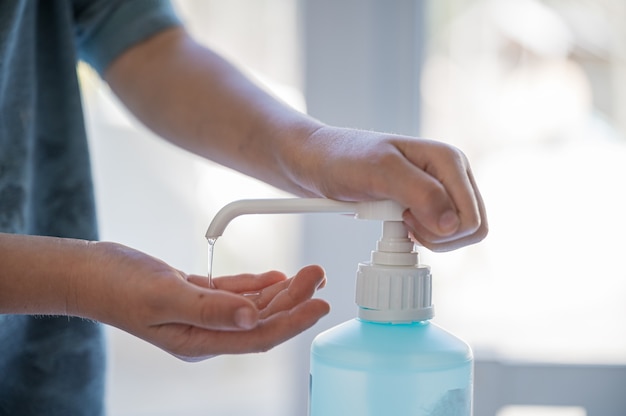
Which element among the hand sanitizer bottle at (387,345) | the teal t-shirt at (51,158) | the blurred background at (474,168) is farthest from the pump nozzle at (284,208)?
the blurred background at (474,168)

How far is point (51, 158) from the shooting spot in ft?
1.92

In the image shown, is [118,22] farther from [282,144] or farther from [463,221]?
[463,221]

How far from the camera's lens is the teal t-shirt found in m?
0.54

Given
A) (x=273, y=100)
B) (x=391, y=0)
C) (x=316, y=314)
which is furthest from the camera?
(x=391, y=0)

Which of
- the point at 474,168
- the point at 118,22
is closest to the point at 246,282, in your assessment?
the point at 118,22

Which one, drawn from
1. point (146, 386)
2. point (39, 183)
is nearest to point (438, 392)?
point (39, 183)

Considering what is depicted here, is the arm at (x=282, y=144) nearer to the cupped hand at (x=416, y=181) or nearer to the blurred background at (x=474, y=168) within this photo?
the cupped hand at (x=416, y=181)

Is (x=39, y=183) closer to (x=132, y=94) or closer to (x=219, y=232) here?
(x=132, y=94)

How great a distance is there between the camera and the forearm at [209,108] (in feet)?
1.66

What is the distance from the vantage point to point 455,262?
2.61ft

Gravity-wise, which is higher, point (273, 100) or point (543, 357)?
point (273, 100)

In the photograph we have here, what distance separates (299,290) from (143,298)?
0.30 ft

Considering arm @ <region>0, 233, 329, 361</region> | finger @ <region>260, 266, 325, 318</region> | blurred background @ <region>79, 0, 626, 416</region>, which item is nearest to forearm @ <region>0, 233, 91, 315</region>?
arm @ <region>0, 233, 329, 361</region>

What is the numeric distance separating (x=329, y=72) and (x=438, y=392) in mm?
431
